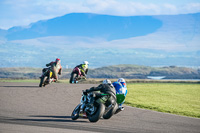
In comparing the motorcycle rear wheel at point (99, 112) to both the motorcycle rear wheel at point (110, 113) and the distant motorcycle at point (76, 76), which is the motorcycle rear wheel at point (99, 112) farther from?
the distant motorcycle at point (76, 76)

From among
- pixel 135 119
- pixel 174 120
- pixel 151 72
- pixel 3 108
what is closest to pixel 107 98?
pixel 135 119

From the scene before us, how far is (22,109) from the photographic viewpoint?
15523 millimetres

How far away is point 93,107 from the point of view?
495 inches

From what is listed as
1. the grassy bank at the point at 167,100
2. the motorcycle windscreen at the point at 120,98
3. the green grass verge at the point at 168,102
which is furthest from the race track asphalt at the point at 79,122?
the grassy bank at the point at 167,100

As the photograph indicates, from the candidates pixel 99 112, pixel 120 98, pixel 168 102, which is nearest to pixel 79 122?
pixel 99 112

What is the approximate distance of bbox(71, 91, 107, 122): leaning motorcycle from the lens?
1234 centimetres

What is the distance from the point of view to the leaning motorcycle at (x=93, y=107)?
12344 millimetres

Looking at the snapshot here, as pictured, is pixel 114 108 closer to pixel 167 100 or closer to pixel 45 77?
pixel 167 100

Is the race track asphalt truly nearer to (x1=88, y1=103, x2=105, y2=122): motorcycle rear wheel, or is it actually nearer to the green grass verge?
(x1=88, y1=103, x2=105, y2=122): motorcycle rear wheel

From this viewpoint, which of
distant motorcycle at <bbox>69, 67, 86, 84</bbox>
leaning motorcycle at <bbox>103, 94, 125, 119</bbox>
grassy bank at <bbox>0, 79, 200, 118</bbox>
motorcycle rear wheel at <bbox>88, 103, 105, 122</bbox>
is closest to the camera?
motorcycle rear wheel at <bbox>88, 103, 105, 122</bbox>

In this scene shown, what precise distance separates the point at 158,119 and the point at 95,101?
2718 mm

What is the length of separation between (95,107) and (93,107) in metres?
0.07

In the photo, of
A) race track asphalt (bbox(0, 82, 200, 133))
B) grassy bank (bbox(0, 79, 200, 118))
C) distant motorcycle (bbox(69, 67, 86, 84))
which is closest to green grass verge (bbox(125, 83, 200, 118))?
grassy bank (bbox(0, 79, 200, 118))

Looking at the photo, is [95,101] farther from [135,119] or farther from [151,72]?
[151,72]
